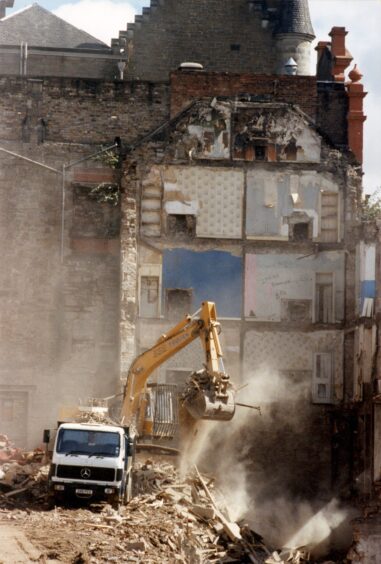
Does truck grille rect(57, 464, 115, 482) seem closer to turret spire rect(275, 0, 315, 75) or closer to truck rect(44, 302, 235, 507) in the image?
truck rect(44, 302, 235, 507)

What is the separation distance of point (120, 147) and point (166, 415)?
10.7 metres

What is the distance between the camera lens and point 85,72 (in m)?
60.5

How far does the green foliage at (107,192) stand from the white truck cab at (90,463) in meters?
15.2

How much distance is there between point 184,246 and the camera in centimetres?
5228

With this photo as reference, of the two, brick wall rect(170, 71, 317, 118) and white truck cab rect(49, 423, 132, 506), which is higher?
brick wall rect(170, 71, 317, 118)

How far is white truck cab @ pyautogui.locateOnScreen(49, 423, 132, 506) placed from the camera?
37.3m

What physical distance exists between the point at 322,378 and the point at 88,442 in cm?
1570

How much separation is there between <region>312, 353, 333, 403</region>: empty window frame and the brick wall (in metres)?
8.90

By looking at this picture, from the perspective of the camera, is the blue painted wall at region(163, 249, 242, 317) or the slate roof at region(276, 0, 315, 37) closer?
the blue painted wall at region(163, 249, 242, 317)

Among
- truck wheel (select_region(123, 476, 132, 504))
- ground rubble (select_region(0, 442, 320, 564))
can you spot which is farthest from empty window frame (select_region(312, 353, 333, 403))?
truck wheel (select_region(123, 476, 132, 504))

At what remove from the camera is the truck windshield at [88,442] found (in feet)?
125

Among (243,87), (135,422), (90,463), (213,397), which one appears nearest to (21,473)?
(135,422)

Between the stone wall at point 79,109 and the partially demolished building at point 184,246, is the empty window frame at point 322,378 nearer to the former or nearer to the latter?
the partially demolished building at point 184,246

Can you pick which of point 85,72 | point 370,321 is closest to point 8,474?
point 370,321
